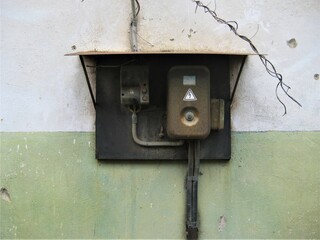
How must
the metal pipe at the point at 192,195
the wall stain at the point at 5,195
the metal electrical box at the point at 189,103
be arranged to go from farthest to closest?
the wall stain at the point at 5,195, the metal pipe at the point at 192,195, the metal electrical box at the point at 189,103

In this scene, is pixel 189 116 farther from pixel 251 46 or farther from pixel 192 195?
pixel 251 46

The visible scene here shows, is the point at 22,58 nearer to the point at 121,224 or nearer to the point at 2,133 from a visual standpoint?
the point at 2,133

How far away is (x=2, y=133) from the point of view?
2.70 m

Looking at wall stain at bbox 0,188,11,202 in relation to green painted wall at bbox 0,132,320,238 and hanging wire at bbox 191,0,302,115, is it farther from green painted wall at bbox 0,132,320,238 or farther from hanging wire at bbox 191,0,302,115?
hanging wire at bbox 191,0,302,115

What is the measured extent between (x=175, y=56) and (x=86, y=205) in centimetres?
100

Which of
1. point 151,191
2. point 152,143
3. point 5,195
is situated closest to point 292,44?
point 152,143

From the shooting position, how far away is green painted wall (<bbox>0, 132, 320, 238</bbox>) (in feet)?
8.78

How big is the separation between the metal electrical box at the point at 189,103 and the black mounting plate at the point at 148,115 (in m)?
0.21

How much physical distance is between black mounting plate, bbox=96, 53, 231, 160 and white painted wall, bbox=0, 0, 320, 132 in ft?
0.27

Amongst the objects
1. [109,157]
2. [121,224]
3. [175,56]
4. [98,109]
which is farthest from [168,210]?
[175,56]

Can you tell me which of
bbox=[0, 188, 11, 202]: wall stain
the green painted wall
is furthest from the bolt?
bbox=[0, 188, 11, 202]: wall stain

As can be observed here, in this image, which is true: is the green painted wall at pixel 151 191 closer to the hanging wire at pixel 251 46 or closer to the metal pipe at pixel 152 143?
the metal pipe at pixel 152 143

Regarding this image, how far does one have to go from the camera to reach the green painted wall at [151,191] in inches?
105

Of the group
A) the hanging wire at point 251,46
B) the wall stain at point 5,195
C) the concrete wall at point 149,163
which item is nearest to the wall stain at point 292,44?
the concrete wall at point 149,163
